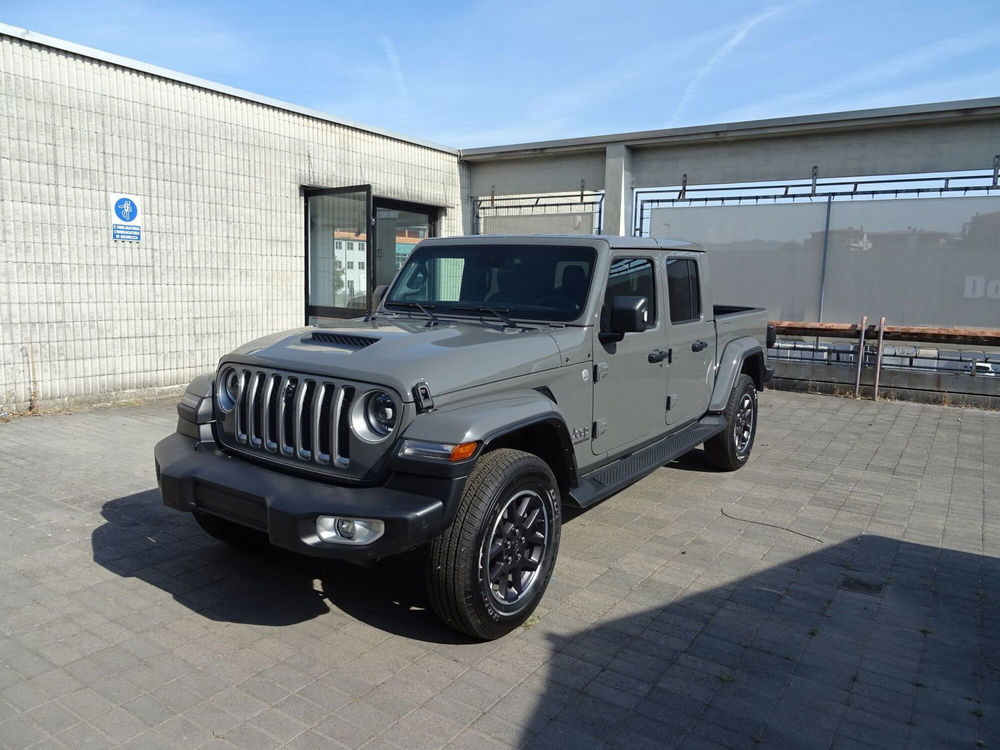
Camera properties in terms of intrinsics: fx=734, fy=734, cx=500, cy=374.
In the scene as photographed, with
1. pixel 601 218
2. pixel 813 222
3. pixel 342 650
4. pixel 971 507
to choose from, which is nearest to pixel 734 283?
pixel 813 222

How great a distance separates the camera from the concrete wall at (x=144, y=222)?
7797mm

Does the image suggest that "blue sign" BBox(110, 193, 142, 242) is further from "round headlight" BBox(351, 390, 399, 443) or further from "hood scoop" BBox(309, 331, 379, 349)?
"round headlight" BBox(351, 390, 399, 443)

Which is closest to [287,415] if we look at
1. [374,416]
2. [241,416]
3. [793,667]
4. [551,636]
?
[241,416]

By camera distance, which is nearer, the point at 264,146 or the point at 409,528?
the point at 409,528

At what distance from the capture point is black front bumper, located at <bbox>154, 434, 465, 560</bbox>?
3057 millimetres

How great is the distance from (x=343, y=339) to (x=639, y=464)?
2127mm

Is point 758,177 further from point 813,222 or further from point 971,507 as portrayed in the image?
point 971,507

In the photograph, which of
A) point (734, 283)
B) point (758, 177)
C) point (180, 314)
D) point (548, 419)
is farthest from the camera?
point (734, 283)

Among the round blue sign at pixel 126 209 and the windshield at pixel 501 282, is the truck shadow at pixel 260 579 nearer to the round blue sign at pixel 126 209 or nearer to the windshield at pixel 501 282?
the windshield at pixel 501 282

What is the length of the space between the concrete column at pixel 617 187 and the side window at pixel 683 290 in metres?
7.08

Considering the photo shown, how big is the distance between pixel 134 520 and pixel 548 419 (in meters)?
3.11

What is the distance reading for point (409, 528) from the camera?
3.02 metres

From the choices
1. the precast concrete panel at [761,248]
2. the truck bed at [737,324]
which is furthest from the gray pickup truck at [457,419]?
the precast concrete panel at [761,248]

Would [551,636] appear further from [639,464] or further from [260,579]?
[260,579]
